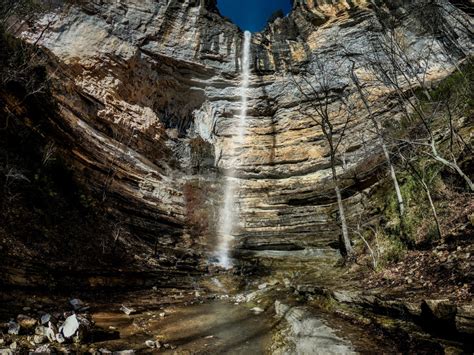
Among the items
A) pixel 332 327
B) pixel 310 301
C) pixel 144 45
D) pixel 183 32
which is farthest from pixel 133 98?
pixel 332 327

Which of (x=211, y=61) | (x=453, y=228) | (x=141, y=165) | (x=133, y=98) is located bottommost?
(x=453, y=228)

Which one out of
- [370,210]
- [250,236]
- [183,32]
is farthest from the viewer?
[183,32]

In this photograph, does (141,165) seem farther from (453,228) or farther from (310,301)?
(453,228)

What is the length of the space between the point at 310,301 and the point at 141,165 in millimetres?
15015

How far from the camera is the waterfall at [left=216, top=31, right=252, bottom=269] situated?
20.3 m

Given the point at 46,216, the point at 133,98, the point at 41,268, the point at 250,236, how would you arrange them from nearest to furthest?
the point at 41,268
the point at 46,216
the point at 250,236
the point at 133,98

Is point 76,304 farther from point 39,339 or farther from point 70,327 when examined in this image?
point 39,339

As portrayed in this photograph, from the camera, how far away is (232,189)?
79.7 ft

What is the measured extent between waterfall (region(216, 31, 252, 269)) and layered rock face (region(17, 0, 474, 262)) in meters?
0.52

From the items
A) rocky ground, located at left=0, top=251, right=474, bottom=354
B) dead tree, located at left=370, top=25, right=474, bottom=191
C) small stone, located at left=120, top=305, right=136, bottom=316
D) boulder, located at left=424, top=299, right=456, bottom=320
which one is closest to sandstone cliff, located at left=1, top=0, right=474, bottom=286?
dead tree, located at left=370, top=25, right=474, bottom=191

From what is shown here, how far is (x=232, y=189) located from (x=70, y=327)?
60.7ft

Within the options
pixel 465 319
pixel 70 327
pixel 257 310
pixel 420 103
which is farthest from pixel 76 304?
pixel 420 103

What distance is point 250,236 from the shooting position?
20.7 m

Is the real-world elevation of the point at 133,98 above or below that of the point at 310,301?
above
